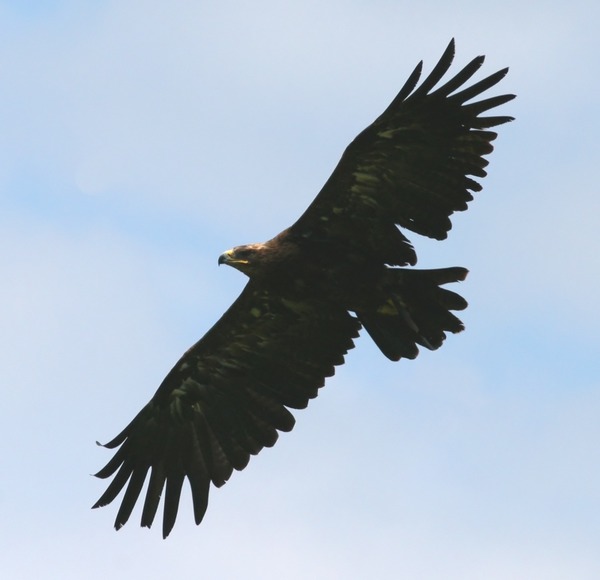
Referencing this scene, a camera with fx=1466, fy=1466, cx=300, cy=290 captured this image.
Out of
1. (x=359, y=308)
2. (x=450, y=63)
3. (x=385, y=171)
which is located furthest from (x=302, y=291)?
(x=450, y=63)

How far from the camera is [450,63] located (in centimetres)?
1650

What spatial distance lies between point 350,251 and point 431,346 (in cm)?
153

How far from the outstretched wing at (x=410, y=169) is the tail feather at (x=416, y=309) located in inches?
10.7

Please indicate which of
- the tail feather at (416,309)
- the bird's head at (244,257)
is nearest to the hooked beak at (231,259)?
the bird's head at (244,257)

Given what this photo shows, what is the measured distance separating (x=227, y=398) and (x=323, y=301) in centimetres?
217

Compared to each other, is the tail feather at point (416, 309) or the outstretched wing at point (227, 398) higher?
the outstretched wing at point (227, 398)

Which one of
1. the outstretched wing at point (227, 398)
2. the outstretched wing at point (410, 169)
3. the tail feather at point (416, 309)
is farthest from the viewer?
the outstretched wing at point (227, 398)

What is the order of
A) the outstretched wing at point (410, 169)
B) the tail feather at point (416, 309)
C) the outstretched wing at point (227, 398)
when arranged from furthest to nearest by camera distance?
the outstretched wing at point (227, 398) < the tail feather at point (416, 309) < the outstretched wing at point (410, 169)

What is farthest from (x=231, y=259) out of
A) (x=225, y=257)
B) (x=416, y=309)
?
(x=416, y=309)

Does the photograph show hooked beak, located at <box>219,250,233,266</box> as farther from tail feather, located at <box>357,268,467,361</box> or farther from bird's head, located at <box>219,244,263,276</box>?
tail feather, located at <box>357,268,467,361</box>

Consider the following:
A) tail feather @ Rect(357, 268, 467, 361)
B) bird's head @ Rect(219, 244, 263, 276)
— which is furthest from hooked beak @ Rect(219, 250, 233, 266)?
tail feather @ Rect(357, 268, 467, 361)

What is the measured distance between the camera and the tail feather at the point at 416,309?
57.6ft

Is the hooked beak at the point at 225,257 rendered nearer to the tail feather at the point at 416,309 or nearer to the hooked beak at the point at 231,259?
the hooked beak at the point at 231,259

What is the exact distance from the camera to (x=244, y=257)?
57.9ft
